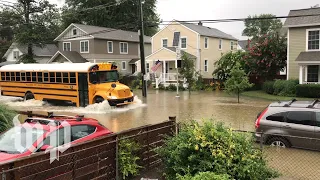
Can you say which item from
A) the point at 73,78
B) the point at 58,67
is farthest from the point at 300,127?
the point at 58,67

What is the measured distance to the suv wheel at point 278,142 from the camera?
409 inches

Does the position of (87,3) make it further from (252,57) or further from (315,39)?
(315,39)

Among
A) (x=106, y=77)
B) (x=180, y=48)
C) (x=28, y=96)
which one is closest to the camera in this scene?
(x=106, y=77)

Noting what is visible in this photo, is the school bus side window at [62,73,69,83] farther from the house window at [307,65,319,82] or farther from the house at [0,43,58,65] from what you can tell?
→ the house at [0,43,58,65]

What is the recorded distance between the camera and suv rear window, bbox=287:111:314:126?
1022 centimetres

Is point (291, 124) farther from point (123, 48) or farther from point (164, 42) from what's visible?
point (123, 48)

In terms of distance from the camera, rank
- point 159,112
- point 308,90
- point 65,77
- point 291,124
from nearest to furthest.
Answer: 1. point 291,124
2. point 159,112
3. point 65,77
4. point 308,90

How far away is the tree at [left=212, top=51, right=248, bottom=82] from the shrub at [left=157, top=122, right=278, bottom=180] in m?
26.1

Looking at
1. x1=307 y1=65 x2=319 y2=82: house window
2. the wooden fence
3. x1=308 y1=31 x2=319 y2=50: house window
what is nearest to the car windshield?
the wooden fence

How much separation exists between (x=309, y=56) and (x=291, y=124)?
1812 cm

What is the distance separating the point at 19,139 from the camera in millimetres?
7730

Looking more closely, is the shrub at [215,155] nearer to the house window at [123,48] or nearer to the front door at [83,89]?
the front door at [83,89]

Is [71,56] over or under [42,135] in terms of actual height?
over

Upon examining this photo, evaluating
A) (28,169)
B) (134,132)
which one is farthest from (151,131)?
(28,169)
